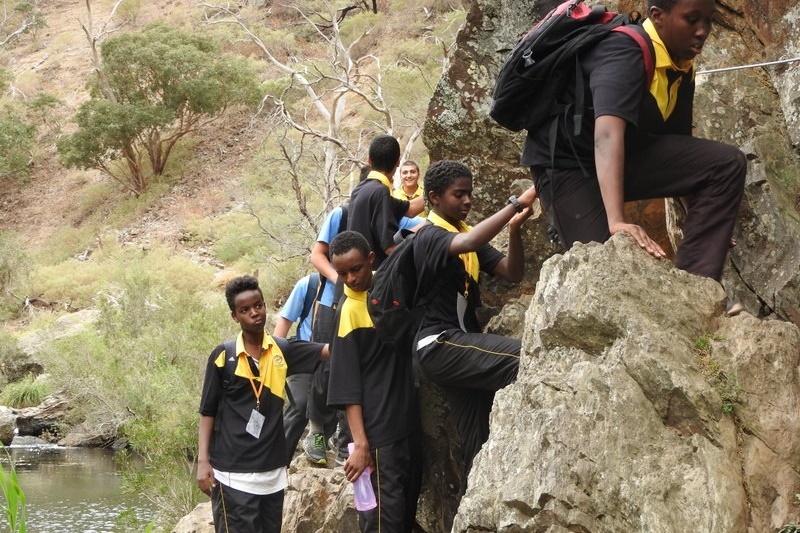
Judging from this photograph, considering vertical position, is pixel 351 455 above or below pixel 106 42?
below

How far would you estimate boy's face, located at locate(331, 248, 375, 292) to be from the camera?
15.7ft

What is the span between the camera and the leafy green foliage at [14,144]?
122 ft

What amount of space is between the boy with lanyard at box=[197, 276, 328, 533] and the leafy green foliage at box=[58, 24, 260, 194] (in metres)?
29.6

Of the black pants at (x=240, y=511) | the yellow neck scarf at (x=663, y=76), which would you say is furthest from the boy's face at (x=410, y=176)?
the yellow neck scarf at (x=663, y=76)

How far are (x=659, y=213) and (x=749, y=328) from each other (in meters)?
1.97

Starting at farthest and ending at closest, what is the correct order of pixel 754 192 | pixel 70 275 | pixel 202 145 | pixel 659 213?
pixel 202 145 → pixel 70 275 → pixel 659 213 → pixel 754 192

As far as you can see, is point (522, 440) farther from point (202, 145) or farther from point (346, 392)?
point (202, 145)

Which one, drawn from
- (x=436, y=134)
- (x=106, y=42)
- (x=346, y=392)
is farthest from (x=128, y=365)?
(x=106, y=42)

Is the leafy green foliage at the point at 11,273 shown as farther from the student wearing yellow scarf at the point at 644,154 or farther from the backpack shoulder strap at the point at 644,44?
the backpack shoulder strap at the point at 644,44

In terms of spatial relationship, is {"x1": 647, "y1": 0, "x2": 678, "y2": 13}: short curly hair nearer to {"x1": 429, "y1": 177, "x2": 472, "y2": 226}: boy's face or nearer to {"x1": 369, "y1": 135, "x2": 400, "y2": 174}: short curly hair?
{"x1": 429, "y1": 177, "x2": 472, "y2": 226}: boy's face

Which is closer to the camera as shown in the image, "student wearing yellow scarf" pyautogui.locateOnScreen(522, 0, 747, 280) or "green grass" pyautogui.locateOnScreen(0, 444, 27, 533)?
"green grass" pyautogui.locateOnScreen(0, 444, 27, 533)

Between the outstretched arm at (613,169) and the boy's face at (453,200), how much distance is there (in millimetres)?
1038

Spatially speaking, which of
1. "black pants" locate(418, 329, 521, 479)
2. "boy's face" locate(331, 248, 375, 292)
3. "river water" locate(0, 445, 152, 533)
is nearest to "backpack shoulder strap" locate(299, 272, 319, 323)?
"boy's face" locate(331, 248, 375, 292)

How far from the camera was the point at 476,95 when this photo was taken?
20.1 ft
